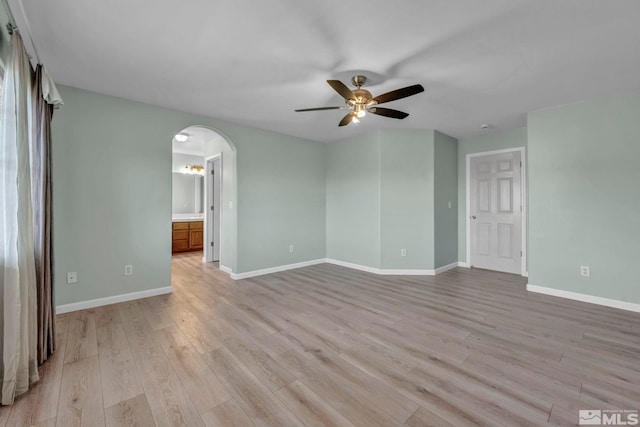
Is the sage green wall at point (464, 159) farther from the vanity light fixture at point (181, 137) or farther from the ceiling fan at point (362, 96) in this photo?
the vanity light fixture at point (181, 137)

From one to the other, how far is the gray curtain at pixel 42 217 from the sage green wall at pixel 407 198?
159 inches

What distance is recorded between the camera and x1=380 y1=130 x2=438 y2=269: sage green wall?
15.0ft

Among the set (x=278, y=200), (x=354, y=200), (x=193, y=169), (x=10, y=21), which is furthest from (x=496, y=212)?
(x=193, y=169)

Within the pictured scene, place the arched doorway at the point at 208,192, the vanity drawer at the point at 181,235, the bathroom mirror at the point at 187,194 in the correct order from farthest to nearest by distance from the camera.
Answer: the bathroom mirror at the point at 187,194 < the vanity drawer at the point at 181,235 < the arched doorway at the point at 208,192

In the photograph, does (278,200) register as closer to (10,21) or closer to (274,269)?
(274,269)

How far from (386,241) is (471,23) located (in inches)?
129

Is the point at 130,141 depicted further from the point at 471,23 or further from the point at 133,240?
the point at 471,23

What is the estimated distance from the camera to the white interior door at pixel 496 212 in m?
4.59

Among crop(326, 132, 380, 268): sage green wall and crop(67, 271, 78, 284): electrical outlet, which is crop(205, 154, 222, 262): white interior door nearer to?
crop(326, 132, 380, 268): sage green wall

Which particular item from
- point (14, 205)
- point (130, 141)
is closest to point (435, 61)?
point (14, 205)

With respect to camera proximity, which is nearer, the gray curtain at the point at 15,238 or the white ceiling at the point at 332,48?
the gray curtain at the point at 15,238

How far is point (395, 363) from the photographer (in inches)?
78.4

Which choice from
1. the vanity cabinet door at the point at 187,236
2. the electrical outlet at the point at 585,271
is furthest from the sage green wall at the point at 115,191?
the electrical outlet at the point at 585,271

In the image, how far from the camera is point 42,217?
206cm
